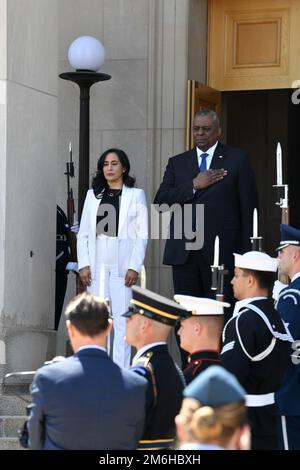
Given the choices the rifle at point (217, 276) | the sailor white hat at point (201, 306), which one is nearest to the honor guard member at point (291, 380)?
the rifle at point (217, 276)

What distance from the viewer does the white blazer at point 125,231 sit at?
9727 millimetres

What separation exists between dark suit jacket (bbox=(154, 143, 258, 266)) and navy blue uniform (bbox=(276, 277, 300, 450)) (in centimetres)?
191

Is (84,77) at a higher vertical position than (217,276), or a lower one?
higher

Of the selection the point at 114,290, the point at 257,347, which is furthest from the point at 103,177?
the point at 257,347

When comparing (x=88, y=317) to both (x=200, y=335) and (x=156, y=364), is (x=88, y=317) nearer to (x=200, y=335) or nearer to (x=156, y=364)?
(x=156, y=364)

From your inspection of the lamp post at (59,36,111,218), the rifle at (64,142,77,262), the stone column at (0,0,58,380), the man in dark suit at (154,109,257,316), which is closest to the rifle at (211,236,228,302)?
the man in dark suit at (154,109,257,316)

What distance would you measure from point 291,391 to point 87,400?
9.26 ft

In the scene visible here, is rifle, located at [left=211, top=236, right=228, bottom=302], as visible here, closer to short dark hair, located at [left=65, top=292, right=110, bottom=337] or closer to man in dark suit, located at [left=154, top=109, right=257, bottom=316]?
man in dark suit, located at [left=154, top=109, right=257, bottom=316]

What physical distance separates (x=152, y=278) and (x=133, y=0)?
2492mm

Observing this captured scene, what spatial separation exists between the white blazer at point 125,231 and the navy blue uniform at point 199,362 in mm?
3133

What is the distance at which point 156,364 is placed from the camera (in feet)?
19.2

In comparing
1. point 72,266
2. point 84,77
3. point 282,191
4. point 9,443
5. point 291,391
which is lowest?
point 9,443

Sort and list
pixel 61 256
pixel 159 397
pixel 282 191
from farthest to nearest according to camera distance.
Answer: pixel 61 256, pixel 282 191, pixel 159 397

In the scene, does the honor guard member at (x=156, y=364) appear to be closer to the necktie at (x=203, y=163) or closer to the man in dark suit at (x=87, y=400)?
the man in dark suit at (x=87, y=400)
